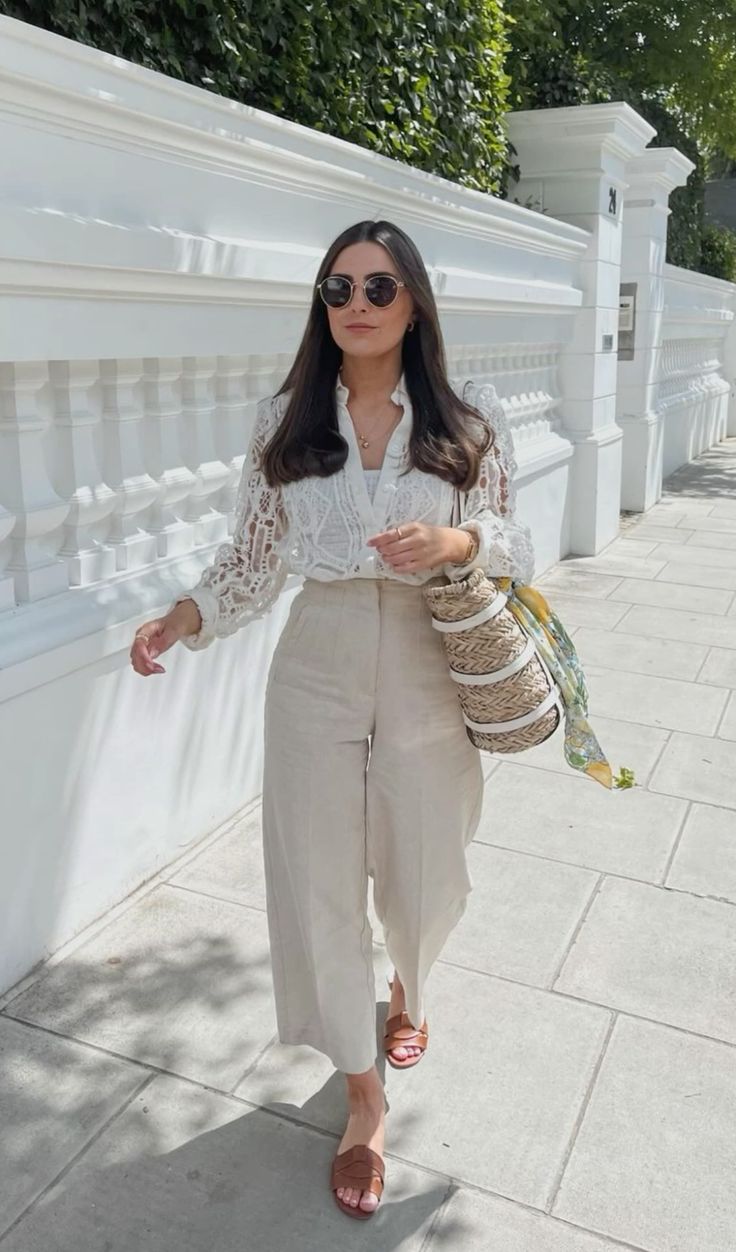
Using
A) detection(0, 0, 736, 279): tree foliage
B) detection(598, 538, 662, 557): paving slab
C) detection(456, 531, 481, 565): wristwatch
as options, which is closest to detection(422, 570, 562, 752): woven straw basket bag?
detection(456, 531, 481, 565): wristwatch

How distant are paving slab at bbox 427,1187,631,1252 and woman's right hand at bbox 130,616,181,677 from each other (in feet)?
4.13

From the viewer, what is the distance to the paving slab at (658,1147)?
2.25 meters

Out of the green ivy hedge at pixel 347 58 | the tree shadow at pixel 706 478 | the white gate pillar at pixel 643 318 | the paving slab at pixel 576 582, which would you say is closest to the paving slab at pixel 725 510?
the tree shadow at pixel 706 478

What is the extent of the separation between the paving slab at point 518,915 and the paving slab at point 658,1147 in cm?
37

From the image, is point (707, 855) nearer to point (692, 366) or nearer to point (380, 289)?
point (380, 289)

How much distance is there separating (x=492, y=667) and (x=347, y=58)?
3.80 meters

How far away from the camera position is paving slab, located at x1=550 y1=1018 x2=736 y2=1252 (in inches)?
88.6

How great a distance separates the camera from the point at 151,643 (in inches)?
88.3

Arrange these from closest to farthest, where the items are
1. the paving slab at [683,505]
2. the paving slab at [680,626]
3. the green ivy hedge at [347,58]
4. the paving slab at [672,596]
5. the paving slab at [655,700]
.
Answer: the green ivy hedge at [347,58], the paving slab at [655,700], the paving slab at [680,626], the paving slab at [672,596], the paving slab at [683,505]

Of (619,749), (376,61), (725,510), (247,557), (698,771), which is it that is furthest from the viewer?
(725,510)

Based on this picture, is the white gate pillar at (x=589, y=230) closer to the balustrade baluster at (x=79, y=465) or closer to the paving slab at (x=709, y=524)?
the paving slab at (x=709, y=524)

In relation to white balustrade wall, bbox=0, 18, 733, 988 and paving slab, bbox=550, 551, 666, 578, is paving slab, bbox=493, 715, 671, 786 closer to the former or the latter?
white balustrade wall, bbox=0, 18, 733, 988

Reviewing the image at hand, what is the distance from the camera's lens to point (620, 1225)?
224 cm

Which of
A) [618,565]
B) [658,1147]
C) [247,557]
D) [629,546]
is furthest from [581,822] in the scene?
[629,546]
